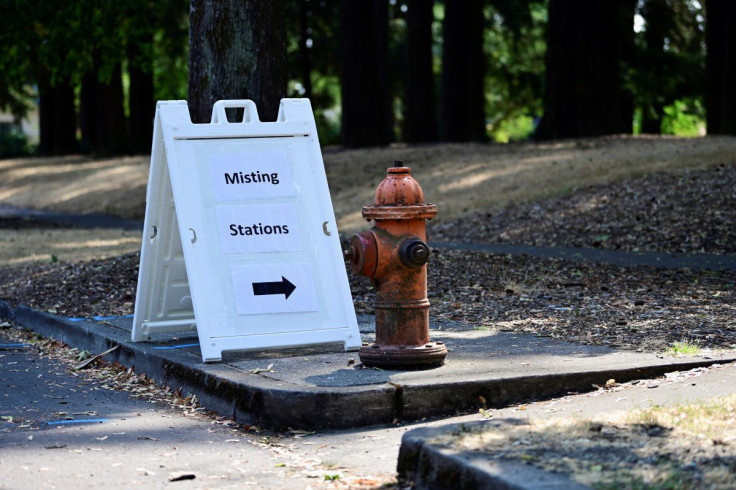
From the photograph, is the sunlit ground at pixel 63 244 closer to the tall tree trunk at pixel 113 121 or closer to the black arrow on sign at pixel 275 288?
the black arrow on sign at pixel 275 288

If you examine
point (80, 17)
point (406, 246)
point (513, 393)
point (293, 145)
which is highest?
point (80, 17)

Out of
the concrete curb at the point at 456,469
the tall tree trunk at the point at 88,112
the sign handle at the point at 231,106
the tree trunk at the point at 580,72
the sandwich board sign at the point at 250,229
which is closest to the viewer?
the concrete curb at the point at 456,469

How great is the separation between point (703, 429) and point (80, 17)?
14019mm

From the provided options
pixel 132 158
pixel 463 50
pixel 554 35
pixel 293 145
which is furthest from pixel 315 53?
pixel 293 145

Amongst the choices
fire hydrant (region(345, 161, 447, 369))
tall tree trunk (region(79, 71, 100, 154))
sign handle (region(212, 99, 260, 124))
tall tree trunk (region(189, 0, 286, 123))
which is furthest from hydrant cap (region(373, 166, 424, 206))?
tall tree trunk (region(79, 71, 100, 154))

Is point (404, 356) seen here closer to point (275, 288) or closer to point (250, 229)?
point (275, 288)

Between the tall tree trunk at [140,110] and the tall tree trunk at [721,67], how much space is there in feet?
59.2

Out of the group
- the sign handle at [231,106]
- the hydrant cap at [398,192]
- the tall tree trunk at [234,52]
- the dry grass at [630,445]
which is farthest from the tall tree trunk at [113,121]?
the dry grass at [630,445]

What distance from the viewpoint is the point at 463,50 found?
91.1ft

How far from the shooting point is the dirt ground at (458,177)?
1700 cm

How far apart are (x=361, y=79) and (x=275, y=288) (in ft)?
65.8

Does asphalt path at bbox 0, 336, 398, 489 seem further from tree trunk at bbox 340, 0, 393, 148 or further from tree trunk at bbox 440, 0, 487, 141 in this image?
tree trunk at bbox 440, 0, 487, 141

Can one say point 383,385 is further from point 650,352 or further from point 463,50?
point 463,50

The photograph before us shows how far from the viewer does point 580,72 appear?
74.1ft
